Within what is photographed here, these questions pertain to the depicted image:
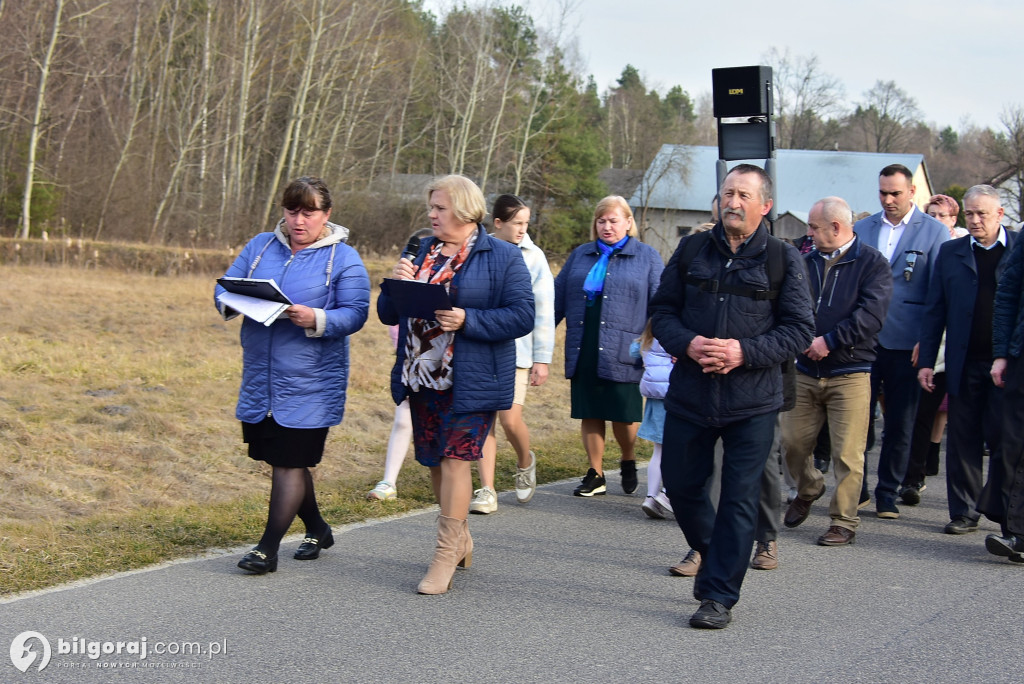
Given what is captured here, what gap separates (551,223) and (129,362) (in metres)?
41.6

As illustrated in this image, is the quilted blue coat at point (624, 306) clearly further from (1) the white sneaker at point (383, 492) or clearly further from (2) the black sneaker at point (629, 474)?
(1) the white sneaker at point (383, 492)

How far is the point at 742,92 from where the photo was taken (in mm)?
8969

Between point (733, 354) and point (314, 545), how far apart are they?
2.59 m

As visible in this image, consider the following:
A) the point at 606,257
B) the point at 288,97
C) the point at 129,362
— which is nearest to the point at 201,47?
the point at 288,97

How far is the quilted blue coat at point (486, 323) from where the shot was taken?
5391 mm

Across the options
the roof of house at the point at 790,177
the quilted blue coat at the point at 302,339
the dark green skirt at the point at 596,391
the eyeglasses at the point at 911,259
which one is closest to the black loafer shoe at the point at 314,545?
the quilted blue coat at the point at 302,339

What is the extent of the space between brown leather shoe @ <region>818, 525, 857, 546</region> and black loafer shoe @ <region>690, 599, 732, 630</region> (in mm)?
1969

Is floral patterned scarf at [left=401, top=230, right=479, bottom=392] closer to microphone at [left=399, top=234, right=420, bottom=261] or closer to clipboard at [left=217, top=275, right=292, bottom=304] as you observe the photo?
microphone at [left=399, top=234, right=420, bottom=261]

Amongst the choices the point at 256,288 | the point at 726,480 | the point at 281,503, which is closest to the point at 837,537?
the point at 726,480

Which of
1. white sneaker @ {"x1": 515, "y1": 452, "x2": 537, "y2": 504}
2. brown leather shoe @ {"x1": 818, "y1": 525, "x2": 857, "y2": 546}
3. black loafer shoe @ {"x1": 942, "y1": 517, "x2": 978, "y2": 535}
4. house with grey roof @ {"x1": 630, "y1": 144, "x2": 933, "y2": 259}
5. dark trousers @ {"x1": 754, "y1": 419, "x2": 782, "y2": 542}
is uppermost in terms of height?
house with grey roof @ {"x1": 630, "y1": 144, "x2": 933, "y2": 259}

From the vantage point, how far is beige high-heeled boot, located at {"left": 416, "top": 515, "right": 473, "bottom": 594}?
5.45 metres

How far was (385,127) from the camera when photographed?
51.8m

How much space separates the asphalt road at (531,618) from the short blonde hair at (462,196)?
1.89 metres

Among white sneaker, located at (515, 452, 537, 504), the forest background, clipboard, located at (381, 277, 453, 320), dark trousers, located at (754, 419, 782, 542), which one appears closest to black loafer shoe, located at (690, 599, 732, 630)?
dark trousers, located at (754, 419, 782, 542)
